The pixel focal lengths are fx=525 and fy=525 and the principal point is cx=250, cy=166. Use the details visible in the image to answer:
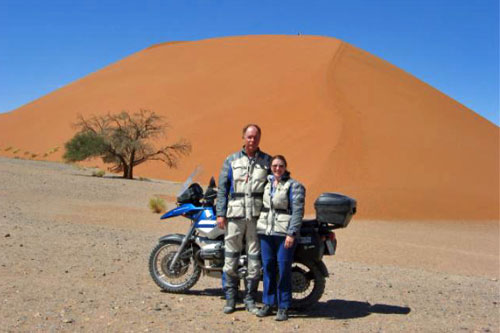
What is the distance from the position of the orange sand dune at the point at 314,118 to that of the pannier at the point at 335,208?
551 inches

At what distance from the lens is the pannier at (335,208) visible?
5.14 m

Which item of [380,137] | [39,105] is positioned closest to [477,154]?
[380,137]

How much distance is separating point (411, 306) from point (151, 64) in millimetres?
59010

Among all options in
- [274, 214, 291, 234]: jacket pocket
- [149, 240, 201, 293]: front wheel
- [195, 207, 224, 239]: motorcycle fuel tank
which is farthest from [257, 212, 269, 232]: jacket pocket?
[149, 240, 201, 293]: front wheel

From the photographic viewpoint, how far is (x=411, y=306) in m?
5.88

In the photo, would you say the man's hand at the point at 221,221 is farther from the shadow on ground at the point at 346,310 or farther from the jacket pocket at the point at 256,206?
the shadow on ground at the point at 346,310

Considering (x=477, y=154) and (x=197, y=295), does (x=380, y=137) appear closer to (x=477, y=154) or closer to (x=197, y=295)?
(x=477, y=154)

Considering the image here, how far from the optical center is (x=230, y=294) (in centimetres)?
514

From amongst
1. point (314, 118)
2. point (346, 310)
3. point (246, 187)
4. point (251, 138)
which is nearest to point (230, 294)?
point (246, 187)

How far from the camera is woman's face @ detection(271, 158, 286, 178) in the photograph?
4855 mm

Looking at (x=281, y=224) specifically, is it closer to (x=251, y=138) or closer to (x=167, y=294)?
(x=251, y=138)

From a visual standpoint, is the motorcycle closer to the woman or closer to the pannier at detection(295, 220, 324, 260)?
the pannier at detection(295, 220, 324, 260)

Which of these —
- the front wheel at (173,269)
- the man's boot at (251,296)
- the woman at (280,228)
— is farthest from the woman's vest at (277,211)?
the front wheel at (173,269)

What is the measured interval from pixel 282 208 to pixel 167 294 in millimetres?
1752
